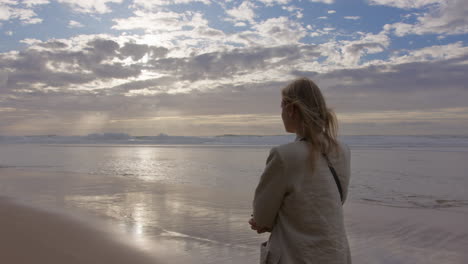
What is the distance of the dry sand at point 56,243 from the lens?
4.58 m

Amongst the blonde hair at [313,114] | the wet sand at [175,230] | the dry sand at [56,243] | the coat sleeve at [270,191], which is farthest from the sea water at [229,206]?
the blonde hair at [313,114]

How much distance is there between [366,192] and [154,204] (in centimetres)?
539

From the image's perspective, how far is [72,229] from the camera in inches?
233

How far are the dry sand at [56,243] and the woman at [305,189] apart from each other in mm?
3402

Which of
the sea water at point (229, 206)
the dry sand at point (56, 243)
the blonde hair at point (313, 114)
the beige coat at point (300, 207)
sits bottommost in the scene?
the sea water at point (229, 206)

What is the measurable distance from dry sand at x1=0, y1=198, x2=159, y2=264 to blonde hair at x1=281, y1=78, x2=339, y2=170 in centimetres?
363

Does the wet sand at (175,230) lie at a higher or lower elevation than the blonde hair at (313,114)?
lower

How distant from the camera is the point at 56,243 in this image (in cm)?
516

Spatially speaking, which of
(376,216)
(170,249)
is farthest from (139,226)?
(376,216)

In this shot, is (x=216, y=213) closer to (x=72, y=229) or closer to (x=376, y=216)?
(x=72, y=229)

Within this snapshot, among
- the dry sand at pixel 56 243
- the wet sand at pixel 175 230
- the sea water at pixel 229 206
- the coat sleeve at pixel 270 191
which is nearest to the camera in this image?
the coat sleeve at pixel 270 191

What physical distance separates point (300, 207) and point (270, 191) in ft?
0.49

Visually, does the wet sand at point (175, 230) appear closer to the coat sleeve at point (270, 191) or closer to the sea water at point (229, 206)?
the sea water at point (229, 206)

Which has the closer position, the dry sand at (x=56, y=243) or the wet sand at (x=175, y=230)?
the dry sand at (x=56, y=243)
